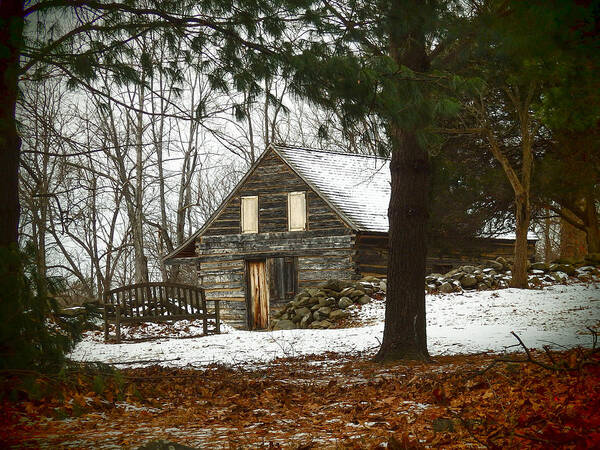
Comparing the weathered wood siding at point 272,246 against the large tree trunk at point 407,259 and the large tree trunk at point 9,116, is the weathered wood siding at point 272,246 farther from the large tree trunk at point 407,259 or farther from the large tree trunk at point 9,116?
the large tree trunk at point 9,116

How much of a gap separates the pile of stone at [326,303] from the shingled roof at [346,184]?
2454 mm

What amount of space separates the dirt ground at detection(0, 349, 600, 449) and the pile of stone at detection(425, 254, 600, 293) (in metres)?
12.5

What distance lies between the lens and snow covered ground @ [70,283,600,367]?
410 inches

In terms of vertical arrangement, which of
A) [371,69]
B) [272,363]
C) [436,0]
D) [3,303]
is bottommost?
[272,363]

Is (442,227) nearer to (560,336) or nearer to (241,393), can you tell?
(560,336)

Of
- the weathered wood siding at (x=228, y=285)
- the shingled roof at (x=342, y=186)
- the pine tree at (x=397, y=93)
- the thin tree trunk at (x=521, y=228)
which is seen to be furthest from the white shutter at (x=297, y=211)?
the pine tree at (x=397, y=93)

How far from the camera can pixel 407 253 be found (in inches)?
351

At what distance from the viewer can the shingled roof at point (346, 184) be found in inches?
858

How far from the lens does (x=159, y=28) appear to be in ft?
24.3

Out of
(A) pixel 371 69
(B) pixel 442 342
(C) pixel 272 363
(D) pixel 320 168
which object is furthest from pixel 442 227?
(A) pixel 371 69

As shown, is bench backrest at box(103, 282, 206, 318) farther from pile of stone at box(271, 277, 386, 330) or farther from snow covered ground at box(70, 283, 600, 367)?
pile of stone at box(271, 277, 386, 330)

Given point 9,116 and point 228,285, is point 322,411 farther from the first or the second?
point 228,285

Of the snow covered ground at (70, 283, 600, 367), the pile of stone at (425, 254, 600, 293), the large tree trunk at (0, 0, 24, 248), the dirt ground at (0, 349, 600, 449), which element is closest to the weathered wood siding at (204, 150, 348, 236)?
the pile of stone at (425, 254, 600, 293)

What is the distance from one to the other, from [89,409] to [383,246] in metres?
18.0
